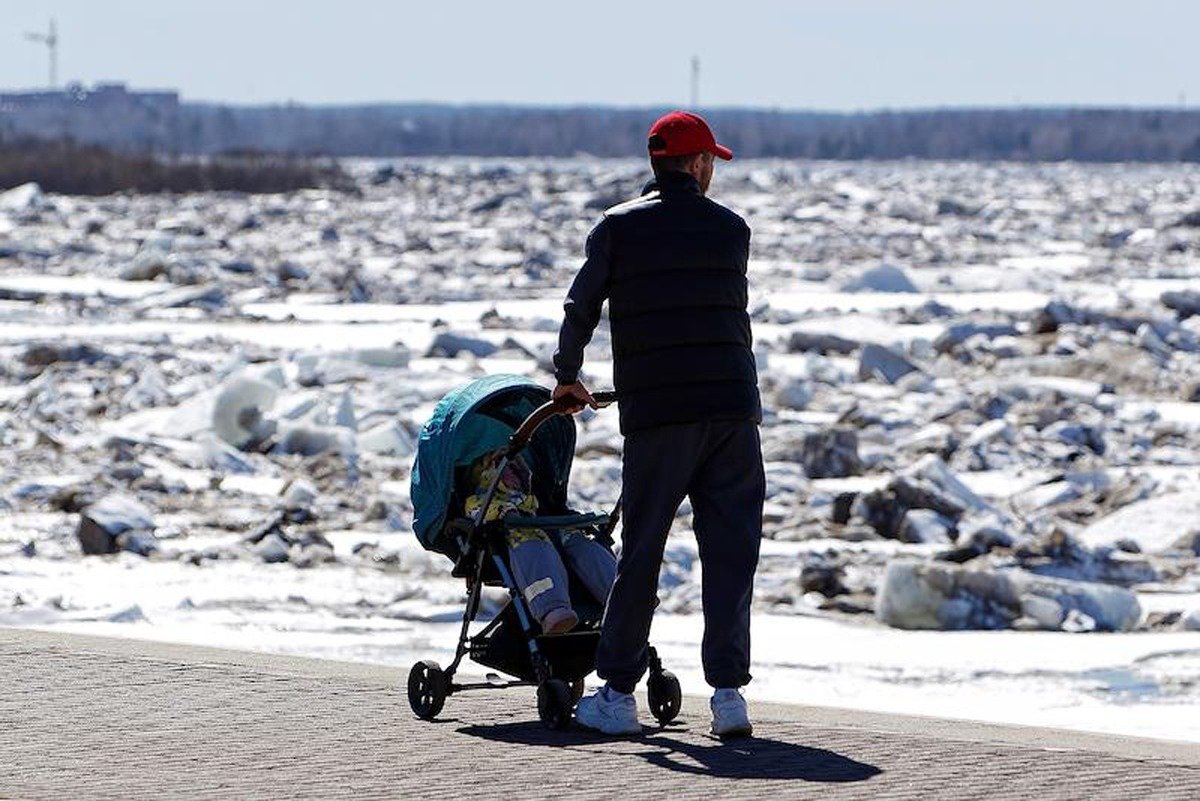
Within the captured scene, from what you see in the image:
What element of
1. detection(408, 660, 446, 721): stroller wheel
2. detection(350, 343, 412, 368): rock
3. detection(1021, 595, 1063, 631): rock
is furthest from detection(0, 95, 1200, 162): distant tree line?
detection(408, 660, 446, 721): stroller wheel

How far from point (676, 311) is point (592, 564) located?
97 cm

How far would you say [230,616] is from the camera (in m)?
11.2

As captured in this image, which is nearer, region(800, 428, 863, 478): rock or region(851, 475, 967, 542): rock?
region(851, 475, 967, 542): rock

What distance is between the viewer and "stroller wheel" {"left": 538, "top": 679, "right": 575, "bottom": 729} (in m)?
6.66

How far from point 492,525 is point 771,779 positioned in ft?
4.65

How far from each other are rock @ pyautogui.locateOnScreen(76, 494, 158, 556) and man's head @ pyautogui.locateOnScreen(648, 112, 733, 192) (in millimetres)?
7210

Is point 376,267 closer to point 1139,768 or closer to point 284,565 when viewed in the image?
point 284,565

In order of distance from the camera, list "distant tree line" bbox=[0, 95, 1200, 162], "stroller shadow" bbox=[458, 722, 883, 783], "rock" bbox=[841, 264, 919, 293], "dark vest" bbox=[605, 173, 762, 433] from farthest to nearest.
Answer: "distant tree line" bbox=[0, 95, 1200, 162] → "rock" bbox=[841, 264, 919, 293] → "dark vest" bbox=[605, 173, 762, 433] → "stroller shadow" bbox=[458, 722, 883, 783]

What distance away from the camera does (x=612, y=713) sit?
6.59 meters

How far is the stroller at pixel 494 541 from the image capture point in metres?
6.82

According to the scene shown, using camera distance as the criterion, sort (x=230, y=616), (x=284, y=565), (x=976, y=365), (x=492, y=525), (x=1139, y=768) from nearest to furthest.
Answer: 1. (x=1139, y=768)
2. (x=492, y=525)
3. (x=230, y=616)
4. (x=284, y=565)
5. (x=976, y=365)

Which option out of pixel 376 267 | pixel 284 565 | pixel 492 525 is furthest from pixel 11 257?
pixel 492 525

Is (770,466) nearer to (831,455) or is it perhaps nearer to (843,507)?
(831,455)

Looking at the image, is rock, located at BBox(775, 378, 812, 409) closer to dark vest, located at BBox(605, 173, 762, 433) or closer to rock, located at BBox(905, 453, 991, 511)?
rock, located at BBox(905, 453, 991, 511)
